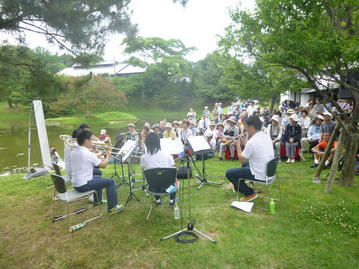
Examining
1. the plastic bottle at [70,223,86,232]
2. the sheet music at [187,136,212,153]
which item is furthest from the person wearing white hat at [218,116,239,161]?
the plastic bottle at [70,223,86,232]

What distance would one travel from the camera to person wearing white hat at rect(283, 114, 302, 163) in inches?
271

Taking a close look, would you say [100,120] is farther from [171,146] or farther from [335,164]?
[335,164]

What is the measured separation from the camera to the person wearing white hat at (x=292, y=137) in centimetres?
687

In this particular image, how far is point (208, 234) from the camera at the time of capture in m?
3.35

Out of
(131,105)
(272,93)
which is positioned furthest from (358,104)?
(131,105)

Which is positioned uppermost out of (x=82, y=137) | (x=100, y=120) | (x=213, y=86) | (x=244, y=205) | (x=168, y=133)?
(x=213, y=86)

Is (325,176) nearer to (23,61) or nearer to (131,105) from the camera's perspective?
(23,61)

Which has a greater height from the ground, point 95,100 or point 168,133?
point 95,100

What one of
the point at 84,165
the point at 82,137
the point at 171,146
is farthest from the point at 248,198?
the point at 82,137

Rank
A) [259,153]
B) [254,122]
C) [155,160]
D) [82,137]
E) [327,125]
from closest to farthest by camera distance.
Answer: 1. [82,137]
2. [259,153]
3. [254,122]
4. [155,160]
5. [327,125]

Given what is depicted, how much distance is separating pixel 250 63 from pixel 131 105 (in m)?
27.8

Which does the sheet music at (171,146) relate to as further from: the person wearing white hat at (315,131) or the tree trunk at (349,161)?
the person wearing white hat at (315,131)

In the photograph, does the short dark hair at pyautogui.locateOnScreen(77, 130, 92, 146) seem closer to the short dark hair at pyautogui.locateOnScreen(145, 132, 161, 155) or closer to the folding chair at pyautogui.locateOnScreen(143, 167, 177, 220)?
the short dark hair at pyautogui.locateOnScreen(145, 132, 161, 155)

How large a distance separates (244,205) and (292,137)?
376 centimetres
